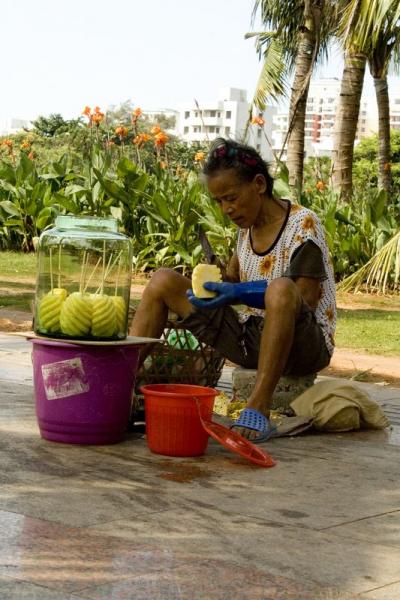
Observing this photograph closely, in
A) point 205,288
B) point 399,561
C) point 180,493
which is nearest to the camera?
point 399,561

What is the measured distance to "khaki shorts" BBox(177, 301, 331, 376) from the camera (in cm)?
519

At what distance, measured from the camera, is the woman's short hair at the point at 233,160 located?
5.16 m

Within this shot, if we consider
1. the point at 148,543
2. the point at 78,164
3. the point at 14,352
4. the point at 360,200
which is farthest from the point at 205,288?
the point at 78,164

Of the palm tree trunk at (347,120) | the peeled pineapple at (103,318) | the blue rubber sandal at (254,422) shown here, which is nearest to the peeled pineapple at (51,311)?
the peeled pineapple at (103,318)

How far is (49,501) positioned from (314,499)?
0.97m

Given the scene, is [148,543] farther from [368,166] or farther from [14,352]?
[368,166]

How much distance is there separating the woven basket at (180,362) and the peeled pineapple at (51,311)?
2.20ft

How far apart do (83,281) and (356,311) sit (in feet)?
25.7

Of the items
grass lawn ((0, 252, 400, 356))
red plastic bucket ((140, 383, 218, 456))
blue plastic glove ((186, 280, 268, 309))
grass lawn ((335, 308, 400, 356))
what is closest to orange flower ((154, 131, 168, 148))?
grass lawn ((0, 252, 400, 356))

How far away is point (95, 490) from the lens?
13.0 feet

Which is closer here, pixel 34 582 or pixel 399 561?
pixel 34 582

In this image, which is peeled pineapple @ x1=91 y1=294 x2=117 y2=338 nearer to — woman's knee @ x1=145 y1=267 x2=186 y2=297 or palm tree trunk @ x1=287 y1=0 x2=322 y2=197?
woman's knee @ x1=145 y1=267 x2=186 y2=297

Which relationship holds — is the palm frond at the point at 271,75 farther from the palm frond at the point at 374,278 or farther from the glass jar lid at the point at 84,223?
the glass jar lid at the point at 84,223

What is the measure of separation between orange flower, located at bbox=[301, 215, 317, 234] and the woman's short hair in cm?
31
